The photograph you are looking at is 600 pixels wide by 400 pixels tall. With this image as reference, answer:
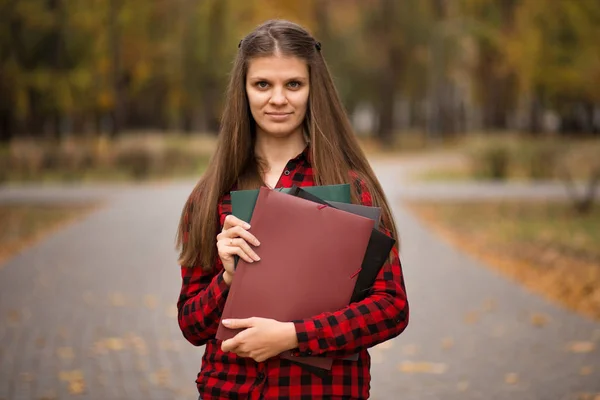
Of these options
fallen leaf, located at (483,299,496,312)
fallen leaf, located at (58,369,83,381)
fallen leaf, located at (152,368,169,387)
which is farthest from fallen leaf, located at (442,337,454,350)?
fallen leaf, located at (58,369,83,381)

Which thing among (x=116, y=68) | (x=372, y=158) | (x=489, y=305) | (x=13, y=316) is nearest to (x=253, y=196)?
(x=13, y=316)

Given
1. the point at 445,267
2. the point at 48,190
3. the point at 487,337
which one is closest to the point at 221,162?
the point at 487,337

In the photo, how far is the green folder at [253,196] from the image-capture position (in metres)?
2.20

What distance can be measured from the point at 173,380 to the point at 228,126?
13.2 feet

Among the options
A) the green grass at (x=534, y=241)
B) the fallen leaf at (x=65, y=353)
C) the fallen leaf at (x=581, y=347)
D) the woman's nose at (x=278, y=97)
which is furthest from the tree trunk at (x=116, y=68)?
the woman's nose at (x=278, y=97)

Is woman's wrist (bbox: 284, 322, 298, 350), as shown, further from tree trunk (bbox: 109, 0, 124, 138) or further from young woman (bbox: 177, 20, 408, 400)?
tree trunk (bbox: 109, 0, 124, 138)

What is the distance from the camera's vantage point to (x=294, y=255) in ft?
7.07

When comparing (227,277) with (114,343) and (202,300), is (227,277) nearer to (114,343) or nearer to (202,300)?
(202,300)

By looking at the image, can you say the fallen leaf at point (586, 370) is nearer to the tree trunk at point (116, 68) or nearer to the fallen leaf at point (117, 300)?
the fallen leaf at point (117, 300)

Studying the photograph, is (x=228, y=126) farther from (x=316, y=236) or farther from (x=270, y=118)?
(x=316, y=236)

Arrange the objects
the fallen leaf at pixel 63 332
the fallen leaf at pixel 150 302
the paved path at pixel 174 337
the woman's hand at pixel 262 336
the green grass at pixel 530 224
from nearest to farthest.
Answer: the woman's hand at pixel 262 336 → the paved path at pixel 174 337 → the fallen leaf at pixel 63 332 → the fallen leaf at pixel 150 302 → the green grass at pixel 530 224

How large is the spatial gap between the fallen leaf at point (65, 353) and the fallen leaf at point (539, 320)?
3.95 m

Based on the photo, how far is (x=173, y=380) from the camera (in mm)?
6148

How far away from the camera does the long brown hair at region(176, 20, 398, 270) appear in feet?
7.72
